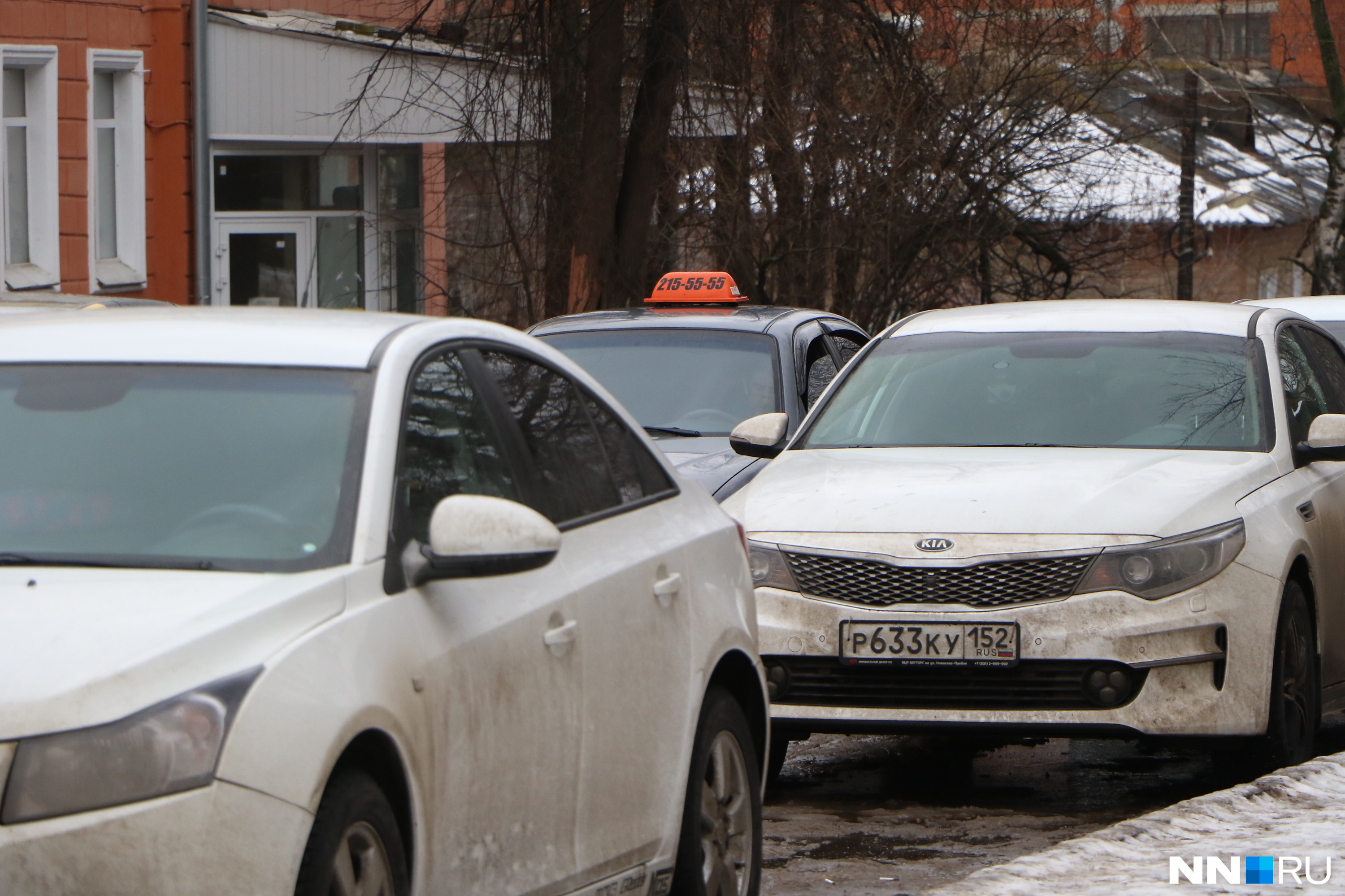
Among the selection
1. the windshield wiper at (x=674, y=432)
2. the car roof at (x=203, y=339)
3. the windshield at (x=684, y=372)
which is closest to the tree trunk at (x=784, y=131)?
the windshield at (x=684, y=372)

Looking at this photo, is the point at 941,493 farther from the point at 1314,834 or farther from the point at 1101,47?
the point at 1101,47

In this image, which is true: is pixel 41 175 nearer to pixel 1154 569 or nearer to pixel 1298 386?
pixel 1298 386

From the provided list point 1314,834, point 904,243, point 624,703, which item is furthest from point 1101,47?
point 624,703

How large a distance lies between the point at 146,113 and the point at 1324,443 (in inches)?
608

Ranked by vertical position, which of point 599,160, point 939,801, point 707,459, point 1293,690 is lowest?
point 939,801

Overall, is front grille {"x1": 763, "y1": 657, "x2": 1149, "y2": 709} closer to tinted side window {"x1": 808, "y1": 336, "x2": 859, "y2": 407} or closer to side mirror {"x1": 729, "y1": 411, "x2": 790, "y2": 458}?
side mirror {"x1": 729, "y1": 411, "x2": 790, "y2": 458}

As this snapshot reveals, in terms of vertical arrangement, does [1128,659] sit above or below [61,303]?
below

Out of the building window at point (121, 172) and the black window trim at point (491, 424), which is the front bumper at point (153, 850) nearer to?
the black window trim at point (491, 424)

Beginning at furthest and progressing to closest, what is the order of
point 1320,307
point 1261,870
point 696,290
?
point 1320,307 < point 696,290 < point 1261,870

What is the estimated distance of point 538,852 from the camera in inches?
149

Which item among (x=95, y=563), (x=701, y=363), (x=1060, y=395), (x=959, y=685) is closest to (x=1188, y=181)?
(x=701, y=363)

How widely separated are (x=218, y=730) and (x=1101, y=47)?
1894 centimetres

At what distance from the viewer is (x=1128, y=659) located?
6141 millimetres

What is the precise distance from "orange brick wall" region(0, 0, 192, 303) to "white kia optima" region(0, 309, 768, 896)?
51.2 ft
